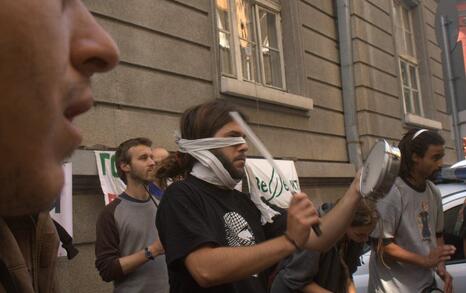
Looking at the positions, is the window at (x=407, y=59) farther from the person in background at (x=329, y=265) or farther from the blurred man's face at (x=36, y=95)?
the blurred man's face at (x=36, y=95)

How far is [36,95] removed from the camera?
2.33 ft

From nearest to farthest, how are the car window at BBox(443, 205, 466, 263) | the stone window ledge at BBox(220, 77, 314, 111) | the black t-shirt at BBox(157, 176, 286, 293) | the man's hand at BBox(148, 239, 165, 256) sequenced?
the black t-shirt at BBox(157, 176, 286, 293)
the man's hand at BBox(148, 239, 165, 256)
the car window at BBox(443, 205, 466, 263)
the stone window ledge at BBox(220, 77, 314, 111)

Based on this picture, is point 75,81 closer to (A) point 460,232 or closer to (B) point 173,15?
(A) point 460,232

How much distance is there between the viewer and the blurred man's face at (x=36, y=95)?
684 mm

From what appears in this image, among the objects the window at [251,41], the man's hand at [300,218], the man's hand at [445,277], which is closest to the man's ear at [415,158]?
the man's hand at [445,277]

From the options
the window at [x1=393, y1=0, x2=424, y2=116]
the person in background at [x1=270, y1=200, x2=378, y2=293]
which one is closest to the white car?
the person in background at [x1=270, y1=200, x2=378, y2=293]

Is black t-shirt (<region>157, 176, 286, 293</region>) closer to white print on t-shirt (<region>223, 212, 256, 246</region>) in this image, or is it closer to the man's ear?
white print on t-shirt (<region>223, 212, 256, 246</region>)

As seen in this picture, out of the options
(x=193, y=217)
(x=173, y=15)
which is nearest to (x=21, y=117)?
(x=193, y=217)

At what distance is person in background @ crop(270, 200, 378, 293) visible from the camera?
3.39 m

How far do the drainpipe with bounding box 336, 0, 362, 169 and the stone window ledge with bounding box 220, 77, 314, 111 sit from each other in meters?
1.45

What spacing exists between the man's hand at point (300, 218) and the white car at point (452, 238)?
3.05 metres

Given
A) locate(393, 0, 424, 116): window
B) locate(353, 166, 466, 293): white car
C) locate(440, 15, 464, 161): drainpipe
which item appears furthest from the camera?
locate(440, 15, 464, 161): drainpipe

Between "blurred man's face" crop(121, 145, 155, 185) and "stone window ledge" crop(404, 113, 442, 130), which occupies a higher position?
"stone window ledge" crop(404, 113, 442, 130)

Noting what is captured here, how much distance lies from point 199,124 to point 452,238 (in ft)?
11.2
